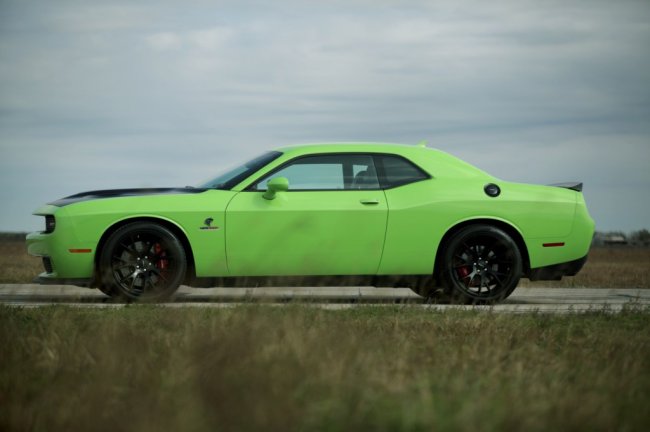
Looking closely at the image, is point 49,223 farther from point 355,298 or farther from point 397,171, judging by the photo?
point 397,171

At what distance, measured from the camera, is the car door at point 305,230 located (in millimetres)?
8773

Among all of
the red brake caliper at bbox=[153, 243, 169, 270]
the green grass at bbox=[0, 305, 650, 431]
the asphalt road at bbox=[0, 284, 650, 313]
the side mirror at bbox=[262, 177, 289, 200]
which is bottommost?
the asphalt road at bbox=[0, 284, 650, 313]

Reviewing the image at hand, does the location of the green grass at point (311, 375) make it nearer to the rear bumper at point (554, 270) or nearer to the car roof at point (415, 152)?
the rear bumper at point (554, 270)

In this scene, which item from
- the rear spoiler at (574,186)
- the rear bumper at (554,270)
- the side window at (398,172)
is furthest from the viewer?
the rear spoiler at (574,186)

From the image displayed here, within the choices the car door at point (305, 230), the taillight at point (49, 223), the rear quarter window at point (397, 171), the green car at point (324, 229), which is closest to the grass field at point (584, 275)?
the taillight at point (49, 223)

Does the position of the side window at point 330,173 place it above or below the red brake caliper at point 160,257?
above

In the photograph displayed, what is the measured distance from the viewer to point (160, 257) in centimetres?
882

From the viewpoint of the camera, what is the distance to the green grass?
12.7 ft

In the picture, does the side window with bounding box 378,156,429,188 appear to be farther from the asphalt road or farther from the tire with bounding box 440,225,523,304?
the asphalt road

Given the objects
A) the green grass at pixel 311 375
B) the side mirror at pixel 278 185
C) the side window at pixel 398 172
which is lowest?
the green grass at pixel 311 375

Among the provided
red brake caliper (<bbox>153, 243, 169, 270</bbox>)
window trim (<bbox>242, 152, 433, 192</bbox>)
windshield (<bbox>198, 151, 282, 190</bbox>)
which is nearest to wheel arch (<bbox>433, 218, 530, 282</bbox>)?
window trim (<bbox>242, 152, 433, 192</bbox>)

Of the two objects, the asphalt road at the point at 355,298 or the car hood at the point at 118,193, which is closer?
the asphalt road at the point at 355,298

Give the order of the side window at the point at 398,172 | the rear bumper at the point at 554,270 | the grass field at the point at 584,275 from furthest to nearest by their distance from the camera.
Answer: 1. the grass field at the point at 584,275
2. the rear bumper at the point at 554,270
3. the side window at the point at 398,172

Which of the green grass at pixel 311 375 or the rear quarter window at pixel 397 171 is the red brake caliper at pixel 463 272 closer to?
the rear quarter window at pixel 397 171
